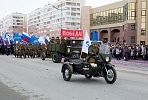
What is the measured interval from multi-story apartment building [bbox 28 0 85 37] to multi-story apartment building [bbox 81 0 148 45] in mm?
32003

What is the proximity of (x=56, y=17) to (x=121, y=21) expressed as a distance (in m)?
66.3

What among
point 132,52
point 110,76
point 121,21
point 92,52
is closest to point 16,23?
point 121,21

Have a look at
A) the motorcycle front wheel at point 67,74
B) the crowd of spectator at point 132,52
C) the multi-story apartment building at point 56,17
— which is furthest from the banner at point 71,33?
the multi-story apartment building at point 56,17

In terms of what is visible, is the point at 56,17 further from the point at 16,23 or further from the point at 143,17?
the point at 143,17

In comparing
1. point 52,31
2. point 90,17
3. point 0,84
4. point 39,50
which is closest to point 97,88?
point 0,84

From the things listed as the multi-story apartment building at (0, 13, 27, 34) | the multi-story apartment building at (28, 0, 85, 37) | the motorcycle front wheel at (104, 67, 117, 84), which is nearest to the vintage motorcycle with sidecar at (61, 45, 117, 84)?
the motorcycle front wheel at (104, 67, 117, 84)

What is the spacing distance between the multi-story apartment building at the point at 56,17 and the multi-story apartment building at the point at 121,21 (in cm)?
3200

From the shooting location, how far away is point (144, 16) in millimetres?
64312

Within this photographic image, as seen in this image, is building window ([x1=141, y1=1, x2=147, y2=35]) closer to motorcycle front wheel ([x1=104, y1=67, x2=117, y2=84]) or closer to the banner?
the banner

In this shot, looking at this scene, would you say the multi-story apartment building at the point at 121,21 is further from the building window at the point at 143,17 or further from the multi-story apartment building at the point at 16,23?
the multi-story apartment building at the point at 16,23

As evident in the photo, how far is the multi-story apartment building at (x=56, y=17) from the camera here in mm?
133125

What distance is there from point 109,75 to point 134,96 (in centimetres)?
265

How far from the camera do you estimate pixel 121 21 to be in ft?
246

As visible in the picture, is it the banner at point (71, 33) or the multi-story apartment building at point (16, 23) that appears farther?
the multi-story apartment building at point (16, 23)
